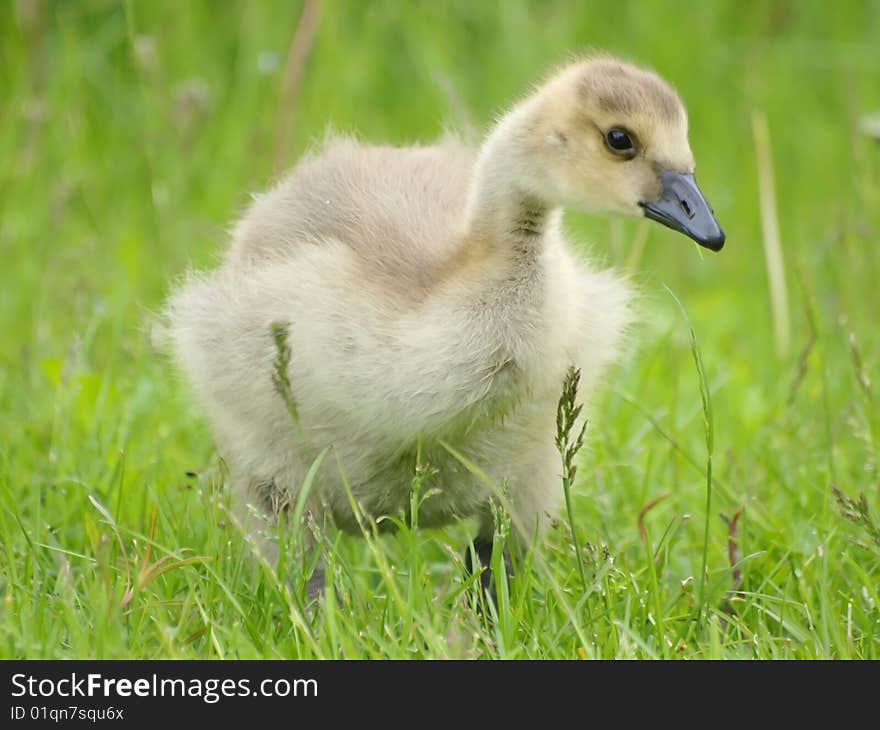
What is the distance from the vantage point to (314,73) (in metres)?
5.96

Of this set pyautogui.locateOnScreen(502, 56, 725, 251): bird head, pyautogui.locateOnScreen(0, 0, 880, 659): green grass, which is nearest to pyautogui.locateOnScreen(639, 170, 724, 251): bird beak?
pyautogui.locateOnScreen(502, 56, 725, 251): bird head

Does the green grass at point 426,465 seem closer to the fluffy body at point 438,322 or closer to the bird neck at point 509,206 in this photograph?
the fluffy body at point 438,322

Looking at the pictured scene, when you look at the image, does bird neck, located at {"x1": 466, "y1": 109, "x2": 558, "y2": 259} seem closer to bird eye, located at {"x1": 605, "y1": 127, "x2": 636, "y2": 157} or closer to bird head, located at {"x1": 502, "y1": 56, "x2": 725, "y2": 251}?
bird head, located at {"x1": 502, "y1": 56, "x2": 725, "y2": 251}

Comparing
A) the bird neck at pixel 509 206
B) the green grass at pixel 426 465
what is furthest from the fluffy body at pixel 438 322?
the green grass at pixel 426 465

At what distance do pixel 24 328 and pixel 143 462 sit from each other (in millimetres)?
1027

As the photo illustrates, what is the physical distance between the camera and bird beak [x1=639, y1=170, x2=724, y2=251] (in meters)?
2.75

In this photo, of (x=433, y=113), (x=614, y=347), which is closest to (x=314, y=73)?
(x=433, y=113)

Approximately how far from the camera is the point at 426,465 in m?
2.84

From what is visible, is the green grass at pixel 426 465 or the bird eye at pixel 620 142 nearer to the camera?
the green grass at pixel 426 465

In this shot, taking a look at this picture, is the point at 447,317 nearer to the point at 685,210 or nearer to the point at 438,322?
the point at 438,322

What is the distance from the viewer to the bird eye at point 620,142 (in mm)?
2871

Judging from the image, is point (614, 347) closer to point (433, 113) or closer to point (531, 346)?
point (531, 346)

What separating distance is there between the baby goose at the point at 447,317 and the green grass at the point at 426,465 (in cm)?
16

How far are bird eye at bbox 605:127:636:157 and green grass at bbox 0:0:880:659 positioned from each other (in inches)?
13.1
